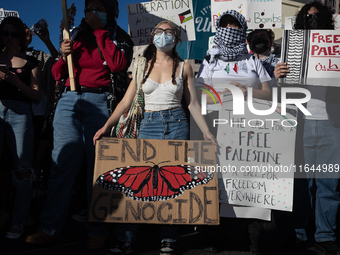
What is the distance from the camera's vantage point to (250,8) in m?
4.20

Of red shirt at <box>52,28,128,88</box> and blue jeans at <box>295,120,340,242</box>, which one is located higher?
red shirt at <box>52,28,128,88</box>

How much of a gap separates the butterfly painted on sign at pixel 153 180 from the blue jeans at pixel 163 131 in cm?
29

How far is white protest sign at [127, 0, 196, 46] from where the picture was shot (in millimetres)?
4301

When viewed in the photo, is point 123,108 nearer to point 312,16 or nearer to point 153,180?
point 153,180

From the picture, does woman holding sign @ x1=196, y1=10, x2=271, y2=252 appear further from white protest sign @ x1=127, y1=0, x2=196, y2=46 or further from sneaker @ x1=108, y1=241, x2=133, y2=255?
white protest sign @ x1=127, y1=0, x2=196, y2=46

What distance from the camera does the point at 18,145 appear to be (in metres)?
3.02

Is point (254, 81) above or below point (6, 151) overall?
above

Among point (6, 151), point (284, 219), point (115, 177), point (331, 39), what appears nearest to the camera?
point (115, 177)

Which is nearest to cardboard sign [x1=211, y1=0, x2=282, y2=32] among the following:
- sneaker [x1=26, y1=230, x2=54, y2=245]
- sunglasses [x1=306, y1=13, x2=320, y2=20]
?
sunglasses [x1=306, y1=13, x2=320, y2=20]

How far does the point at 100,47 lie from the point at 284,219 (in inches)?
107

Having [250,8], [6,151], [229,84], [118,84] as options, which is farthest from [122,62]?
[250,8]

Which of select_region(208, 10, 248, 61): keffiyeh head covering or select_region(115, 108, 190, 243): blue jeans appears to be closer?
select_region(115, 108, 190, 243): blue jeans

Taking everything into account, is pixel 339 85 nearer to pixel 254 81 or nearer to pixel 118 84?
pixel 254 81

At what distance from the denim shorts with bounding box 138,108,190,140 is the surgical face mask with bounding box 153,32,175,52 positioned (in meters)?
0.56
